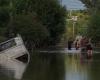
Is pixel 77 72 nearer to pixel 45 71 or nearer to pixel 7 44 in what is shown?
pixel 45 71

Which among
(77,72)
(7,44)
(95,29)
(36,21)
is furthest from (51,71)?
(95,29)

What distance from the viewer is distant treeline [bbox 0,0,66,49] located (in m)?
62.2

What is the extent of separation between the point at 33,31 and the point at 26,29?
3.48 ft

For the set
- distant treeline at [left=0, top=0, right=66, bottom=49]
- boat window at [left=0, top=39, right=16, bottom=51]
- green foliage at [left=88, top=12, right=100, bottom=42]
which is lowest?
green foliage at [left=88, top=12, right=100, bottom=42]

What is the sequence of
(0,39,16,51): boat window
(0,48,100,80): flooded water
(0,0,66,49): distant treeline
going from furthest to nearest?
1. (0,0,66,49): distant treeline
2. (0,39,16,51): boat window
3. (0,48,100,80): flooded water


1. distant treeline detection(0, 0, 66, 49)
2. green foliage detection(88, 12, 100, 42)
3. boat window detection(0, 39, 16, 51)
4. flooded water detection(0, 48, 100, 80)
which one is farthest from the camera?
green foliage detection(88, 12, 100, 42)

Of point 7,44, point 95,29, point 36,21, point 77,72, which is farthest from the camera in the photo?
point 95,29

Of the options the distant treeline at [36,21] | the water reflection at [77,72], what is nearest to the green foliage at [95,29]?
the distant treeline at [36,21]

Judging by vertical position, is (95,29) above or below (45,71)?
below

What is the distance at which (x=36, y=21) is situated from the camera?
67625 mm

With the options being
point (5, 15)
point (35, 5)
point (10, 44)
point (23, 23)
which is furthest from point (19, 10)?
point (10, 44)

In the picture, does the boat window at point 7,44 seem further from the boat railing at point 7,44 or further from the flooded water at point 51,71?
the flooded water at point 51,71

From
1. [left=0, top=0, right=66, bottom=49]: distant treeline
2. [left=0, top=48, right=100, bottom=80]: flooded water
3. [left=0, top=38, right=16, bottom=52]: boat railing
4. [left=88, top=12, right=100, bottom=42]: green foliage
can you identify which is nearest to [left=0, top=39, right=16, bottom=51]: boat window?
[left=0, top=38, right=16, bottom=52]: boat railing

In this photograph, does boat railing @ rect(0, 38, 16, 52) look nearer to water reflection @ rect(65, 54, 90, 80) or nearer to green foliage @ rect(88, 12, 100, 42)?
water reflection @ rect(65, 54, 90, 80)
